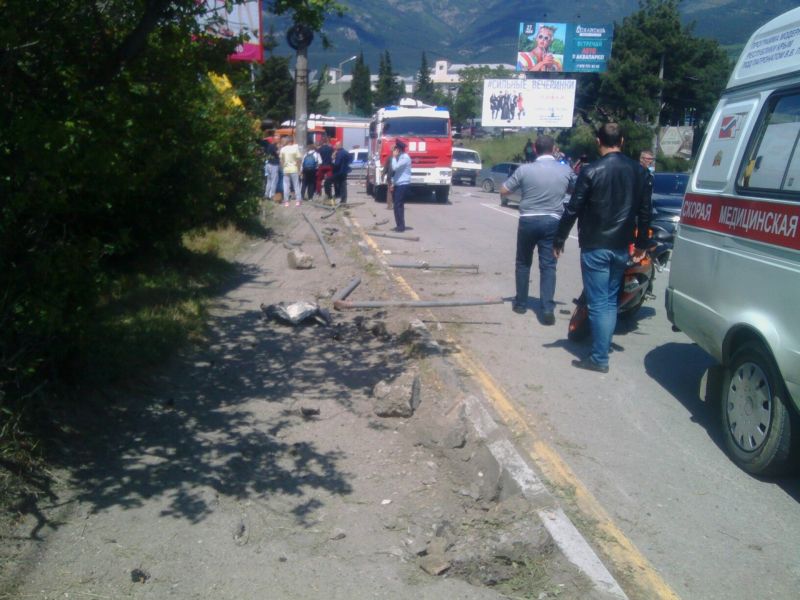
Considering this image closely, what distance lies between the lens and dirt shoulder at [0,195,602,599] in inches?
152

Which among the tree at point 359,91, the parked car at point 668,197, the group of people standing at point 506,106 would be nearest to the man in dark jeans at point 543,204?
the parked car at point 668,197

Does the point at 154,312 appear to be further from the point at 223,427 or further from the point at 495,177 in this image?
the point at 495,177

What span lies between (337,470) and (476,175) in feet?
126

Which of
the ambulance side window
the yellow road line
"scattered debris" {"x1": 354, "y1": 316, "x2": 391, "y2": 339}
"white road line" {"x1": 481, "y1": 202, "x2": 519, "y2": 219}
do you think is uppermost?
the ambulance side window

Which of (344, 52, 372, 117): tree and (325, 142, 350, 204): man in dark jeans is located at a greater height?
(344, 52, 372, 117): tree

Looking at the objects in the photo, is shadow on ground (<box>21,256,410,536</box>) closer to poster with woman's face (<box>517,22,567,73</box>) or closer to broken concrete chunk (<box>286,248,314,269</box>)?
broken concrete chunk (<box>286,248,314,269</box>)

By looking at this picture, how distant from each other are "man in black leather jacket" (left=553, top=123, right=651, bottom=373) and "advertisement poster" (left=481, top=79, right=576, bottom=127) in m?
41.9

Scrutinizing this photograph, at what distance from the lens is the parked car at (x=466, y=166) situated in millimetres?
42250

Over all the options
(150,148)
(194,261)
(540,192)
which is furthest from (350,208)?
(150,148)

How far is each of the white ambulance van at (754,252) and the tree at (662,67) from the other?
39.0 meters

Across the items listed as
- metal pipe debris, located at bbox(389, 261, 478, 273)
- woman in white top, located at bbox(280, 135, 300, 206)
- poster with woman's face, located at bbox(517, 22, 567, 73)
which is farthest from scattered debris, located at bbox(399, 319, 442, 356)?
poster with woman's face, located at bbox(517, 22, 567, 73)

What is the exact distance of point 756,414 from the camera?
5.07 meters

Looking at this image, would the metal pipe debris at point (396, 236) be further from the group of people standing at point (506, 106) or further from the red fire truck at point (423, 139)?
the group of people standing at point (506, 106)

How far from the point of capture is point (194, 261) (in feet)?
34.6
